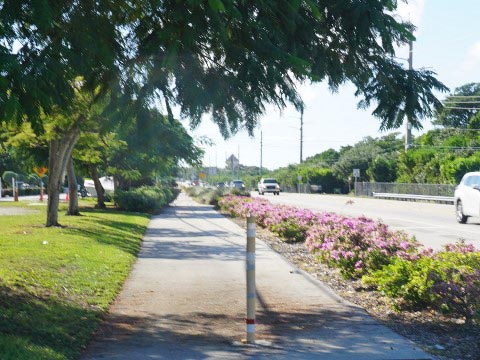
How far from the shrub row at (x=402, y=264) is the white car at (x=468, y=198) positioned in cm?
798

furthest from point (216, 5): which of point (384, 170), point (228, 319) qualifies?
point (384, 170)

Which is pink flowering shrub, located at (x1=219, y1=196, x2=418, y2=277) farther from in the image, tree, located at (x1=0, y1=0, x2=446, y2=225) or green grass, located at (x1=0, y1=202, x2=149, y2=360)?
green grass, located at (x1=0, y1=202, x2=149, y2=360)

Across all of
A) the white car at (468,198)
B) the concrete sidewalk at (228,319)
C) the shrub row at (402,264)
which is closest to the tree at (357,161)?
A: the white car at (468,198)

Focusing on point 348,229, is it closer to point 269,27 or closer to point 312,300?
point 312,300

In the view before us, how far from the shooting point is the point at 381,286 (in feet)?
29.2

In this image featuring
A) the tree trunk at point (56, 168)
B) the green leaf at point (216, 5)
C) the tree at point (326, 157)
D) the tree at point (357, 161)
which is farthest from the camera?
the tree at point (326, 157)

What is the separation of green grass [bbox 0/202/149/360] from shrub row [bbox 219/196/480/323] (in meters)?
3.55

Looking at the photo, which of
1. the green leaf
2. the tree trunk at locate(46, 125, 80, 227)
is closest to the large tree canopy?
the green leaf

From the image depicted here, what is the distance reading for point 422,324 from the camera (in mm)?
7527

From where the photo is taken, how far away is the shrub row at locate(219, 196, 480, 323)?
746 cm

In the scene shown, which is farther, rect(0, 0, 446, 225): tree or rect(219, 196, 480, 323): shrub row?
rect(219, 196, 480, 323): shrub row

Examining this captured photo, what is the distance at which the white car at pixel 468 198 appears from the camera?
21.0 metres

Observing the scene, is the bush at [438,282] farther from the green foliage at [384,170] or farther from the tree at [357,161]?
the tree at [357,161]

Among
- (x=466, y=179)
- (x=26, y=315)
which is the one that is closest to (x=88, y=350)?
(x=26, y=315)
